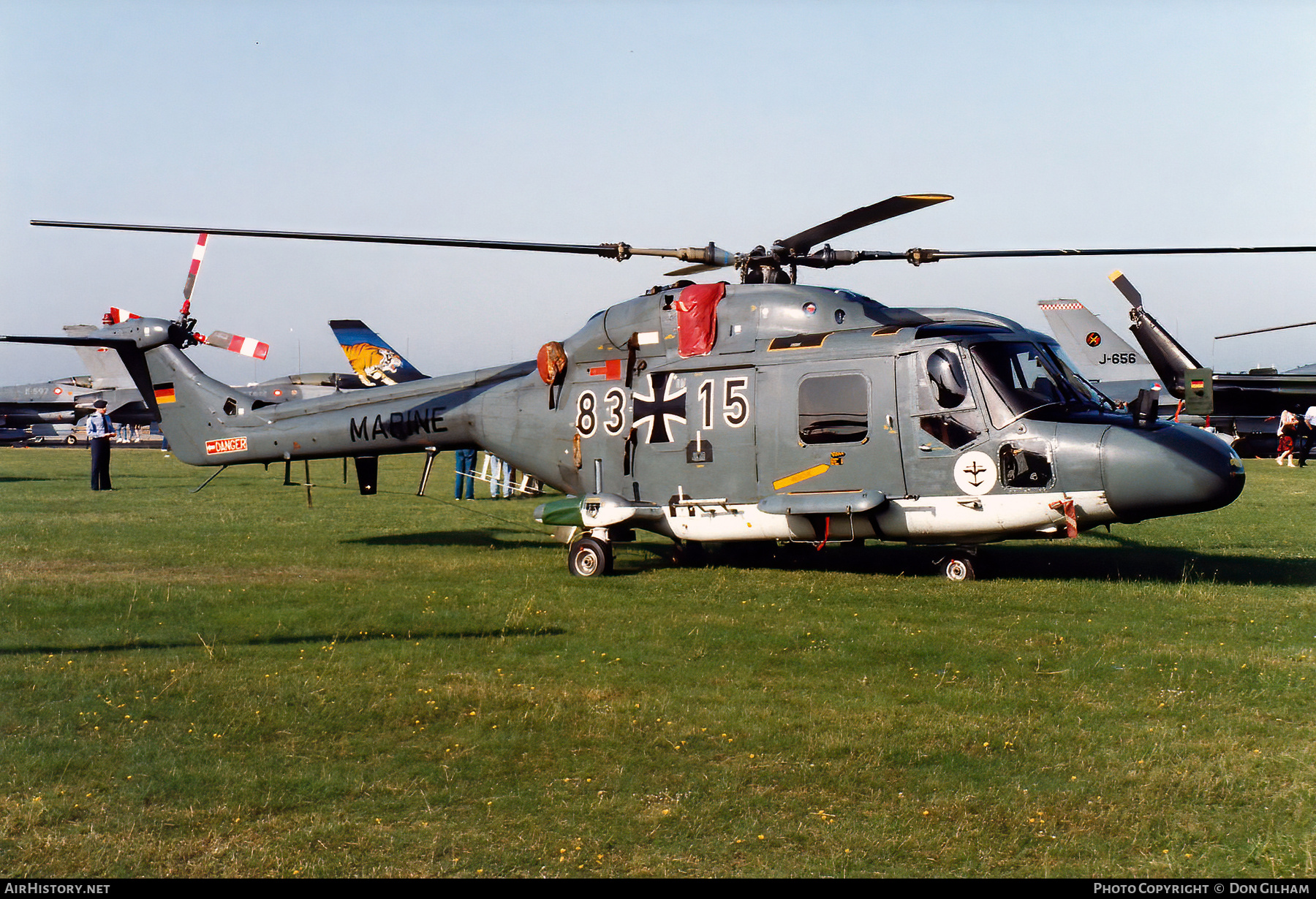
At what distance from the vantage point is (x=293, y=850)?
4988 millimetres

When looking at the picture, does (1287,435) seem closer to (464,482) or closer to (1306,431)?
(1306,431)

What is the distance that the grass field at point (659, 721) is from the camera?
199 inches

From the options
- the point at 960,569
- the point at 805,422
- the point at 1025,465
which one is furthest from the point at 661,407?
the point at 1025,465

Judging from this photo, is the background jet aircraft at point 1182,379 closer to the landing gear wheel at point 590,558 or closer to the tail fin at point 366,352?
the landing gear wheel at point 590,558

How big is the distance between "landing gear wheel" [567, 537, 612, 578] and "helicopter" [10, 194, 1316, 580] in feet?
0.10

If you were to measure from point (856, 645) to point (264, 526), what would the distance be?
41.2 ft

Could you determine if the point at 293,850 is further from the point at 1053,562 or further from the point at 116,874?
the point at 1053,562

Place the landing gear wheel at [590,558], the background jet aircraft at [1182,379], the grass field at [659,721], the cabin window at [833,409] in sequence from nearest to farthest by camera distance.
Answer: the grass field at [659,721] < the cabin window at [833,409] < the landing gear wheel at [590,558] < the background jet aircraft at [1182,379]

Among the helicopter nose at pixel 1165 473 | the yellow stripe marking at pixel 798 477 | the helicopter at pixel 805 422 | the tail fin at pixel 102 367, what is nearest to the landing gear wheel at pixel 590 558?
the helicopter at pixel 805 422

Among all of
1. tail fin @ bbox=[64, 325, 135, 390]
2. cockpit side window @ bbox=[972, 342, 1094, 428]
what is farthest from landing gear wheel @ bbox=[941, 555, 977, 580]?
tail fin @ bbox=[64, 325, 135, 390]

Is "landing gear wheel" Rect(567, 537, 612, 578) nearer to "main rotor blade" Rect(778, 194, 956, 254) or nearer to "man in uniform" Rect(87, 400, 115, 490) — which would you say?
"main rotor blade" Rect(778, 194, 956, 254)

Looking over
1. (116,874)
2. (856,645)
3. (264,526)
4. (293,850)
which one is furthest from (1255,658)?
(264,526)

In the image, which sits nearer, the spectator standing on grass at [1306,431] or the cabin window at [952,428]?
the cabin window at [952,428]

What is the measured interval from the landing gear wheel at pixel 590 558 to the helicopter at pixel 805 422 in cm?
3
